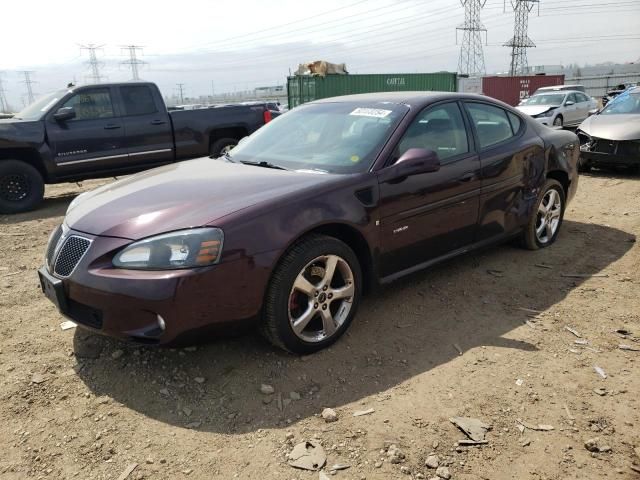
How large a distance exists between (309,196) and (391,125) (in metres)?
0.96

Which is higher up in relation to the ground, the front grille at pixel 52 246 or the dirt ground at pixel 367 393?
the front grille at pixel 52 246

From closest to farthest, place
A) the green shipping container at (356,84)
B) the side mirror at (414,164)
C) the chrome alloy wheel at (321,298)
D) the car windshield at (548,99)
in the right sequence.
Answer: the chrome alloy wheel at (321,298) < the side mirror at (414,164) < the car windshield at (548,99) < the green shipping container at (356,84)


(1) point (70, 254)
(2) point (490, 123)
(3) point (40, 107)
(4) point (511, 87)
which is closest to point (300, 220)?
(1) point (70, 254)

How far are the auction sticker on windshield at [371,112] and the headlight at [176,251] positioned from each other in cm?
165

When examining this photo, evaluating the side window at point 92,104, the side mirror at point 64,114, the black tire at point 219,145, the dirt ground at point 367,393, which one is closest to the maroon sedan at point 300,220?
the dirt ground at point 367,393

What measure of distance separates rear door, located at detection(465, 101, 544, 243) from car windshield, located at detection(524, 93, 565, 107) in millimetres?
15083

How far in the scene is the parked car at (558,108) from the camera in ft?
57.3

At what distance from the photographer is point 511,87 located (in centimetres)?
3297

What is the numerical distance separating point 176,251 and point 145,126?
21.7 ft

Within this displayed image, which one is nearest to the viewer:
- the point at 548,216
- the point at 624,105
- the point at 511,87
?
the point at 548,216

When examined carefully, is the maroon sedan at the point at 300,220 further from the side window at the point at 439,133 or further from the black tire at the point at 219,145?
the black tire at the point at 219,145

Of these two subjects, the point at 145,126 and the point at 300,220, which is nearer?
the point at 300,220

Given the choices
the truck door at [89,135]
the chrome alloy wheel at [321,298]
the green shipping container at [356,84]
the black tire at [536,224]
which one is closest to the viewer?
the chrome alloy wheel at [321,298]

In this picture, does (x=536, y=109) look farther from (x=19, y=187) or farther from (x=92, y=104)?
(x=19, y=187)
